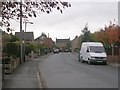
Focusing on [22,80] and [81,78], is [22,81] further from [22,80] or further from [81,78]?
[81,78]

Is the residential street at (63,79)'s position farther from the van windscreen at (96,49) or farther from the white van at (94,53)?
the van windscreen at (96,49)

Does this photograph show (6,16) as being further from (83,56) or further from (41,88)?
(83,56)

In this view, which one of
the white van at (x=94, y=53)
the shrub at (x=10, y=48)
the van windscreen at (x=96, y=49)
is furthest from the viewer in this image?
the van windscreen at (x=96, y=49)

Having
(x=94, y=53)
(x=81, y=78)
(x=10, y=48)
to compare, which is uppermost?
(x=10, y=48)

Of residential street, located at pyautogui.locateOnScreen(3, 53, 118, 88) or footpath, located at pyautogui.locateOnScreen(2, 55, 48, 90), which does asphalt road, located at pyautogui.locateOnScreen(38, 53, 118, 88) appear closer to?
residential street, located at pyautogui.locateOnScreen(3, 53, 118, 88)

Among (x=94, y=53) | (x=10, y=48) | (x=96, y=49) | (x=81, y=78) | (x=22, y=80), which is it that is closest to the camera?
(x=22, y=80)

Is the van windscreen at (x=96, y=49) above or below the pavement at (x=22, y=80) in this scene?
above

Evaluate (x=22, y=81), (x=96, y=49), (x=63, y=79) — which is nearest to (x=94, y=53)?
(x=96, y=49)

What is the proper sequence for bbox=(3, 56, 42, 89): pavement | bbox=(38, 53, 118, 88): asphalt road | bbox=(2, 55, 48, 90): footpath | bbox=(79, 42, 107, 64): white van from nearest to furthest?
bbox=(2, 55, 48, 90): footpath < bbox=(3, 56, 42, 89): pavement < bbox=(38, 53, 118, 88): asphalt road < bbox=(79, 42, 107, 64): white van

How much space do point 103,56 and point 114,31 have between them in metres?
9.61

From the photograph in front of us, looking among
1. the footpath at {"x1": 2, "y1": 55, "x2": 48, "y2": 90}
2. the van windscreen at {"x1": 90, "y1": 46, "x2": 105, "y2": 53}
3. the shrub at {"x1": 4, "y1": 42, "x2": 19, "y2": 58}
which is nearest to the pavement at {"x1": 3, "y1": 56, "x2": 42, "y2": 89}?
the footpath at {"x1": 2, "y1": 55, "x2": 48, "y2": 90}

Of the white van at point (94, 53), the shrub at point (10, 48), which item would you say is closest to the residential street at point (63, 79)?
the shrub at point (10, 48)

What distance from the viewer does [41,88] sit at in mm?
14438

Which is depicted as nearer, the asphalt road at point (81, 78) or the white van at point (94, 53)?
the asphalt road at point (81, 78)
